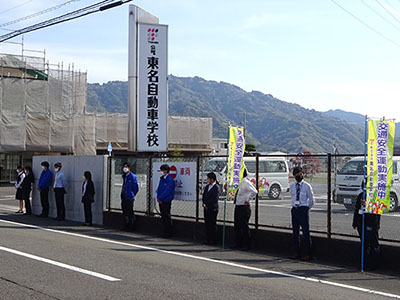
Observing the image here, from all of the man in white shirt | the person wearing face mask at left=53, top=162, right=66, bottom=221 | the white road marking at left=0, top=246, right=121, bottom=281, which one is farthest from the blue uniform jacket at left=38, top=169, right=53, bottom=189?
the man in white shirt

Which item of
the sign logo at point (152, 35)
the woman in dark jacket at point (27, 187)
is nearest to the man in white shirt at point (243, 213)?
the sign logo at point (152, 35)

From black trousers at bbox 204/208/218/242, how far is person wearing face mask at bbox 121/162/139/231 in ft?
9.59

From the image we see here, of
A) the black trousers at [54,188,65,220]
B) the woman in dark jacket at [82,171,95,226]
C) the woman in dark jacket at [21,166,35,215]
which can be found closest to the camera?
the woman in dark jacket at [82,171,95,226]

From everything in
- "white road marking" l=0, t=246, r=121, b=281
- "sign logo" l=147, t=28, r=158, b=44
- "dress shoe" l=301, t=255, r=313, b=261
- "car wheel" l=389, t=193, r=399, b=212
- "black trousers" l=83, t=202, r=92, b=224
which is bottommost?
"dress shoe" l=301, t=255, r=313, b=261

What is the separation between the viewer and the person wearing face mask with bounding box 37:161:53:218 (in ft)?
61.2

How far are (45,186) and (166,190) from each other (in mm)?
6514

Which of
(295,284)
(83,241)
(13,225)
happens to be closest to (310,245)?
(295,284)

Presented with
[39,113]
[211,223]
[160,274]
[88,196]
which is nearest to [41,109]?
[39,113]

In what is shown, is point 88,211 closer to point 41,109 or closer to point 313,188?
point 313,188

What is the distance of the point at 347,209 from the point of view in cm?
1399

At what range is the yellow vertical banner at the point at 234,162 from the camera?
40.3ft

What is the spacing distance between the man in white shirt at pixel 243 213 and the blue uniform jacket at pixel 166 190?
2.21m

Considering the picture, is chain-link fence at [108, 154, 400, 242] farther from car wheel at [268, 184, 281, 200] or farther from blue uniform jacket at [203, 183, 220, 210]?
car wheel at [268, 184, 281, 200]

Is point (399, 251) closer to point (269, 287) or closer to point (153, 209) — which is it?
point (269, 287)
